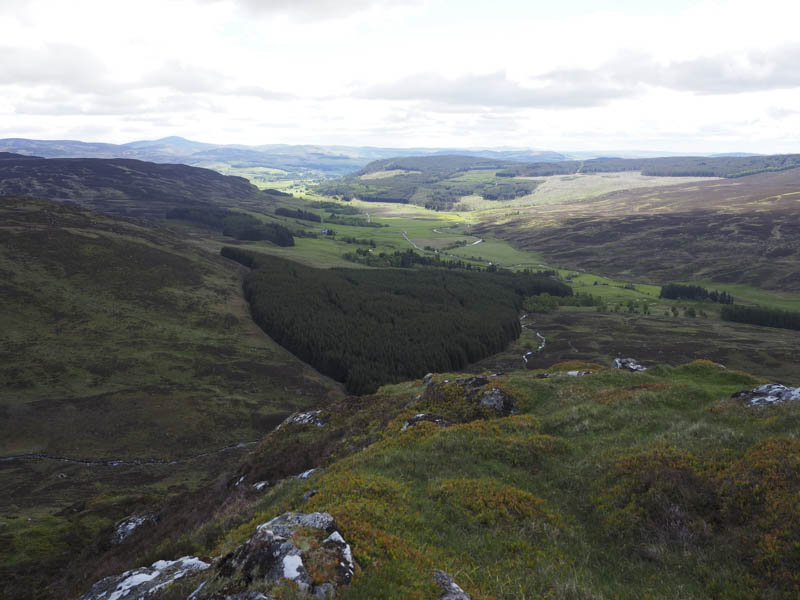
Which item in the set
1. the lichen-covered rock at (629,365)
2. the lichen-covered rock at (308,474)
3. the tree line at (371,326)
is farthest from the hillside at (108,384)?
the lichen-covered rock at (629,365)

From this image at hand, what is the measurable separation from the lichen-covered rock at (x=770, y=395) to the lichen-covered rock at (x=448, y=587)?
80.0ft

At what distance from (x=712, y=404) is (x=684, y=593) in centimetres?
1949

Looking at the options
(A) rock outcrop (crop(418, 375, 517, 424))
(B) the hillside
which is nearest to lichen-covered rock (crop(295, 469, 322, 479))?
(A) rock outcrop (crop(418, 375, 517, 424))

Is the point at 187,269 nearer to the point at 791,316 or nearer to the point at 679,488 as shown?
the point at 679,488

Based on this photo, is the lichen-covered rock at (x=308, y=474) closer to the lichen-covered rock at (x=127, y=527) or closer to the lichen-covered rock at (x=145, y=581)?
the lichen-covered rock at (x=145, y=581)

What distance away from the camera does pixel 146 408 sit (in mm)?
85500

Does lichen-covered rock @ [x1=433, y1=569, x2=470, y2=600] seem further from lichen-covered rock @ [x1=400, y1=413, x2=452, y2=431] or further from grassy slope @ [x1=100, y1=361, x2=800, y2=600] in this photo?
lichen-covered rock @ [x1=400, y1=413, x2=452, y2=431]

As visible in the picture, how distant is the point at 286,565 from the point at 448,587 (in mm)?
5145

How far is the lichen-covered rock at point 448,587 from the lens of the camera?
12734mm

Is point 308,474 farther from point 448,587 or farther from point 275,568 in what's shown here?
point 448,587

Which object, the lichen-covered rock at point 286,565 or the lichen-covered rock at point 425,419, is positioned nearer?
the lichen-covered rock at point 286,565

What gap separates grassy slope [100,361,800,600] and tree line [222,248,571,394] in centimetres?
8660

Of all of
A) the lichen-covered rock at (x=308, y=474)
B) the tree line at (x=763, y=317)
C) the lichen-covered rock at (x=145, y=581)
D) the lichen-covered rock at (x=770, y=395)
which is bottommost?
the tree line at (x=763, y=317)

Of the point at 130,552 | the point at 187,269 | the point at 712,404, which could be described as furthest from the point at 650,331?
the point at 187,269
